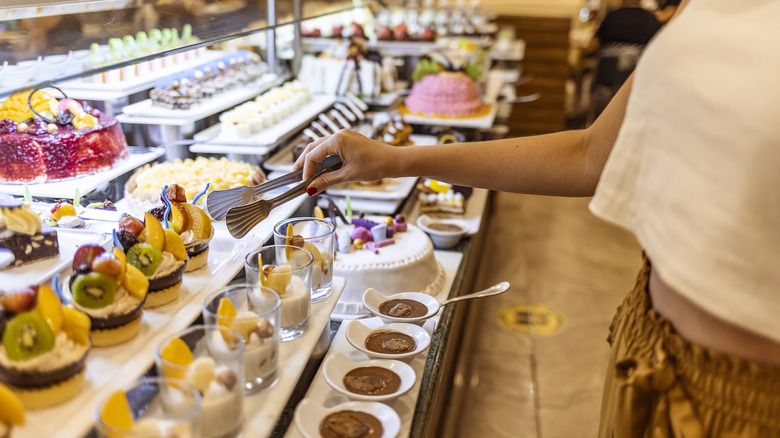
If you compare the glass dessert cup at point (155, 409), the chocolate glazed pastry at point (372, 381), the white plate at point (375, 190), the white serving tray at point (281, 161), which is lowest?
the chocolate glazed pastry at point (372, 381)

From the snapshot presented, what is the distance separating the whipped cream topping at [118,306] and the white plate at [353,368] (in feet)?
1.69

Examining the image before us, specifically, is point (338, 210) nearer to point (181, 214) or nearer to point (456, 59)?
point (181, 214)

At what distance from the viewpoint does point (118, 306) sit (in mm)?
1454

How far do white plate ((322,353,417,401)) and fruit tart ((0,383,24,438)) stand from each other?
28.7 inches

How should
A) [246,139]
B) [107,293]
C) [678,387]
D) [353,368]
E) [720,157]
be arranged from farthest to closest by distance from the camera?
[246,139], [353,368], [107,293], [678,387], [720,157]

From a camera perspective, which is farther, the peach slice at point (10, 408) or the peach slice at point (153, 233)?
the peach slice at point (153, 233)

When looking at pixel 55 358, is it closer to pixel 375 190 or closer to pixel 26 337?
pixel 26 337

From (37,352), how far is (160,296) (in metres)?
0.41

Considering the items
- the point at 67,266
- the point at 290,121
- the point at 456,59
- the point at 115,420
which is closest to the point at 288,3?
the point at 290,121

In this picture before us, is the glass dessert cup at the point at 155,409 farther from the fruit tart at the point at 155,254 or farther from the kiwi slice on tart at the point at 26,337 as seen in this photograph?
the fruit tart at the point at 155,254

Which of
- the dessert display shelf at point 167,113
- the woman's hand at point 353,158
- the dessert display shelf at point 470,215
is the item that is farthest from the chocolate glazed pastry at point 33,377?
the dessert display shelf at point 470,215

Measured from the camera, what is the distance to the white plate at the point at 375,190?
9.77 feet

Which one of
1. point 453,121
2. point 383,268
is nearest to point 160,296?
point 383,268

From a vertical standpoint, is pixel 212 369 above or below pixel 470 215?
above
